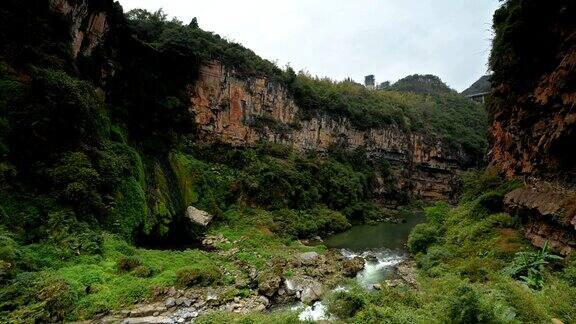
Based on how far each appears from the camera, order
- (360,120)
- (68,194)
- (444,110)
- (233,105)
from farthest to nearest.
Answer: (444,110), (360,120), (233,105), (68,194)

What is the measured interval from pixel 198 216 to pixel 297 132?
26030 mm

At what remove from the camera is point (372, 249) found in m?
24.8

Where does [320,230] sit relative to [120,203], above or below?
below

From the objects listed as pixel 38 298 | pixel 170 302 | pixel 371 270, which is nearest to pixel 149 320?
pixel 170 302

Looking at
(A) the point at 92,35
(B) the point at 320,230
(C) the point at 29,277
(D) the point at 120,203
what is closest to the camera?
(C) the point at 29,277

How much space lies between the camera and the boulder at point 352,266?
17547 millimetres

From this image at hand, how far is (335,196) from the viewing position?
139 ft

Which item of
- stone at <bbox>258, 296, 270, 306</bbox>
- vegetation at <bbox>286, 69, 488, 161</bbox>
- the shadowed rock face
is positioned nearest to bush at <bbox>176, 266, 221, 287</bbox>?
stone at <bbox>258, 296, 270, 306</bbox>

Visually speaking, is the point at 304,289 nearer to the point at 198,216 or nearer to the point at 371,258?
the point at 371,258

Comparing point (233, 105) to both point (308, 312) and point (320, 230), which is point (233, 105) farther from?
point (308, 312)

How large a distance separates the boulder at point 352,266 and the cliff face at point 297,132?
2422 cm

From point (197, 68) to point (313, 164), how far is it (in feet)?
59.7

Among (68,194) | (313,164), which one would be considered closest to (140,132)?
(68,194)

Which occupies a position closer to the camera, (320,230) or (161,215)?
(161,215)
